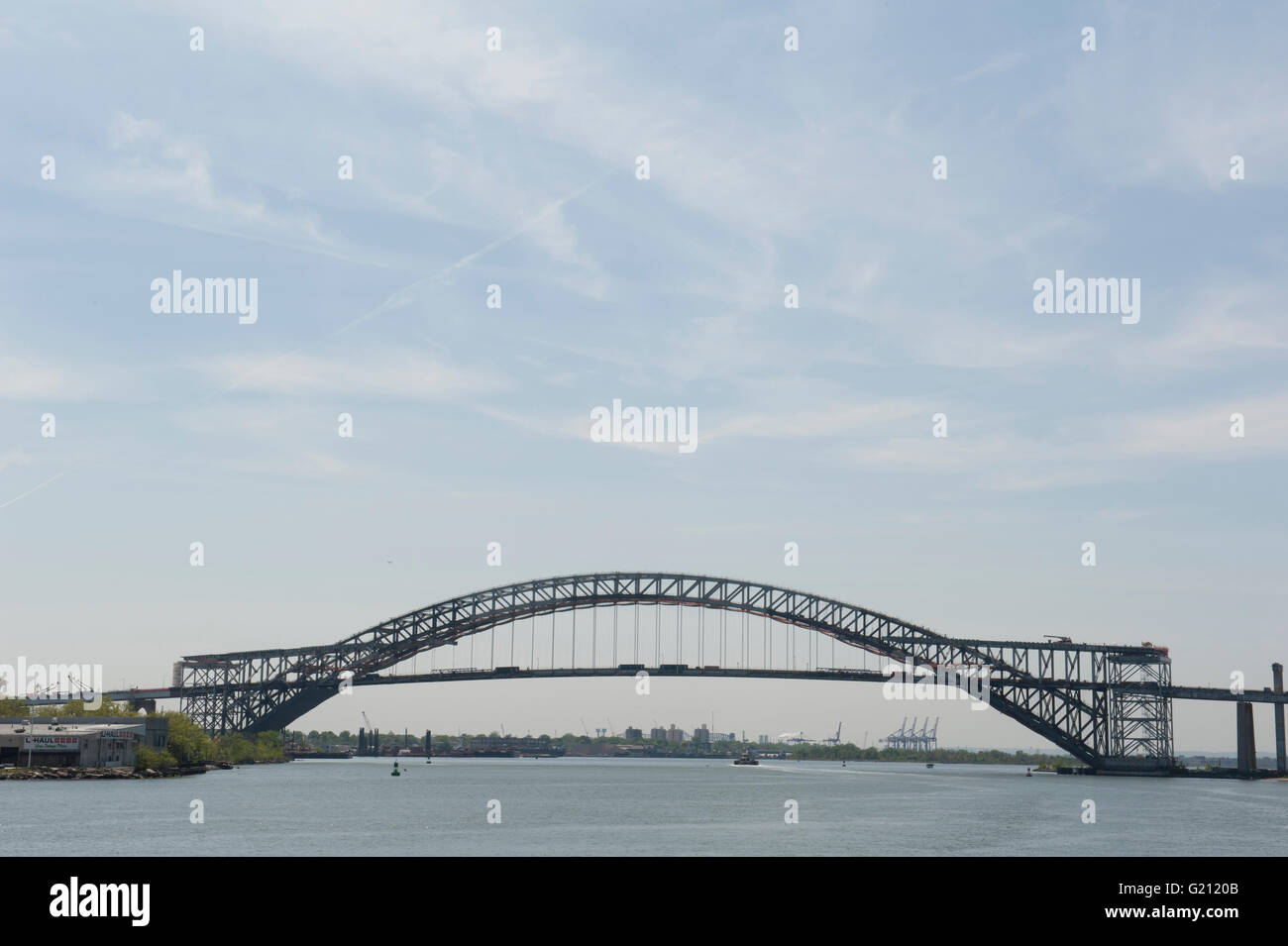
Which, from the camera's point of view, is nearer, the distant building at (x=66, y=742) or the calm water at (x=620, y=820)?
the calm water at (x=620, y=820)

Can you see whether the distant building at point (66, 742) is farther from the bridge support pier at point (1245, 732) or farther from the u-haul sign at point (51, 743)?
the bridge support pier at point (1245, 732)

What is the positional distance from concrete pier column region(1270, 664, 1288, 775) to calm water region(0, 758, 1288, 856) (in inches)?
1023

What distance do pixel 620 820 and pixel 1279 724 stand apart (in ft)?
300

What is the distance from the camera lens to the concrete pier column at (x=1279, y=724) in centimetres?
12775

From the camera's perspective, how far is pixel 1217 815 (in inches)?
2916

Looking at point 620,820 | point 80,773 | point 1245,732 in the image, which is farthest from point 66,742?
point 1245,732

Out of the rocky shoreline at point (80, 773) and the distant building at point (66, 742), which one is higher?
the distant building at point (66, 742)

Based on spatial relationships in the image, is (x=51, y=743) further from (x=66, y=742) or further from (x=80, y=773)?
(x=80, y=773)

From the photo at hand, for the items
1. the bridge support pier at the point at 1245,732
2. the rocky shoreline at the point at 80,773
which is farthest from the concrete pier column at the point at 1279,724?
the rocky shoreline at the point at 80,773

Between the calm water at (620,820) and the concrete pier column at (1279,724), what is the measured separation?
85.2 ft
